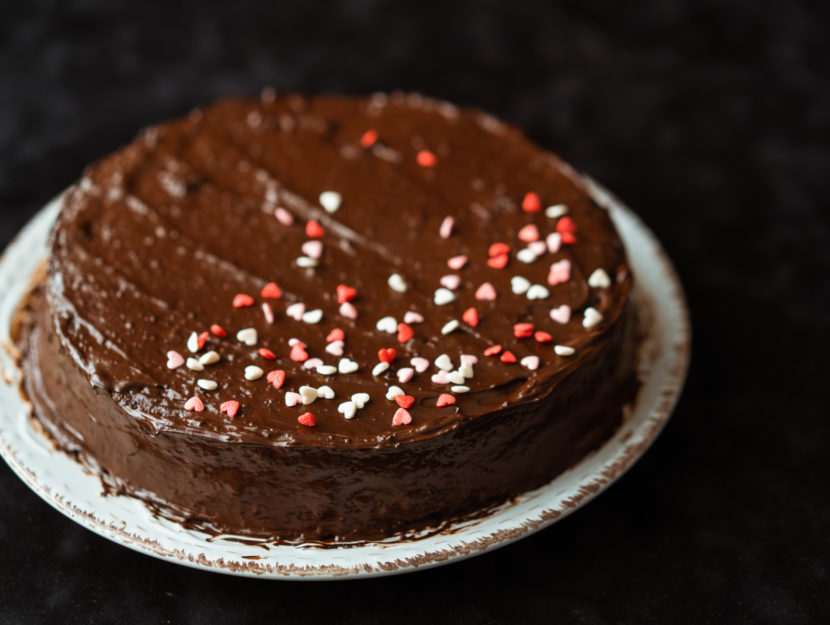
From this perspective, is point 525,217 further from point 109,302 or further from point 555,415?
point 109,302

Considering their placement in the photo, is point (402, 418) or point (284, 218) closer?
point (402, 418)

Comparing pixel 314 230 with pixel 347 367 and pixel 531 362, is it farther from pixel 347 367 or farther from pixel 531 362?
pixel 531 362

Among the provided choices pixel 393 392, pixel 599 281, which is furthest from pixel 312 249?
pixel 599 281

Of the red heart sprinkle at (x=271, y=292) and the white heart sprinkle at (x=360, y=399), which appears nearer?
the white heart sprinkle at (x=360, y=399)

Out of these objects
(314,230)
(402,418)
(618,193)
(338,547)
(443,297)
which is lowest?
(338,547)

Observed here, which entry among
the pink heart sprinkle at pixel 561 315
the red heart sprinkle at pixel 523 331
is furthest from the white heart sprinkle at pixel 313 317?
the pink heart sprinkle at pixel 561 315

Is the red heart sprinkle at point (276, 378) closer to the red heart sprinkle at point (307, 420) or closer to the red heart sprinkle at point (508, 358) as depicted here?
the red heart sprinkle at point (307, 420)

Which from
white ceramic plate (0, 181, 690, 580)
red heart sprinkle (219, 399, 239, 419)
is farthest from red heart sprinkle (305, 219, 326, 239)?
white ceramic plate (0, 181, 690, 580)
